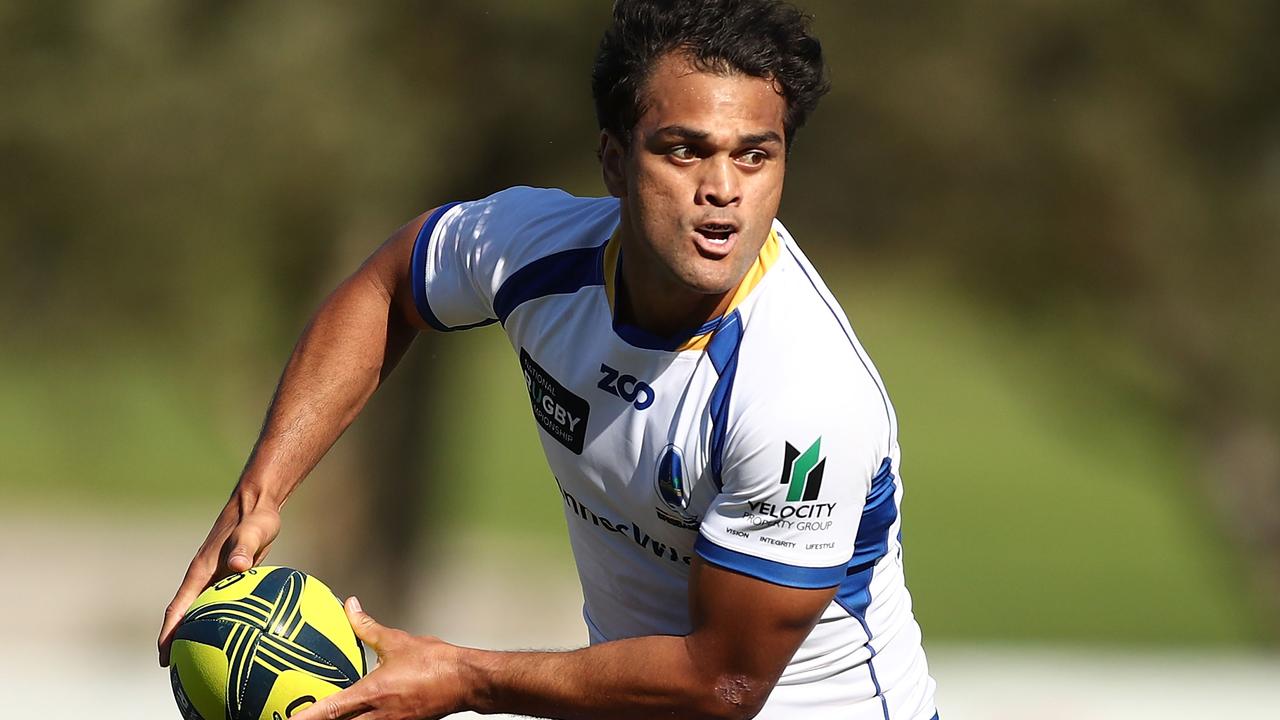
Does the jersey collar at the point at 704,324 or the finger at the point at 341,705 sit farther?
the jersey collar at the point at 704,324

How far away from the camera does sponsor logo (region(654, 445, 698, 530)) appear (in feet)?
13.2

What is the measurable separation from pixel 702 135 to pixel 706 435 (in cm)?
73

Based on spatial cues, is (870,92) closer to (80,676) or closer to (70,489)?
(80,676)

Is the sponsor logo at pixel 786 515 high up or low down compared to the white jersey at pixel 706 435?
down

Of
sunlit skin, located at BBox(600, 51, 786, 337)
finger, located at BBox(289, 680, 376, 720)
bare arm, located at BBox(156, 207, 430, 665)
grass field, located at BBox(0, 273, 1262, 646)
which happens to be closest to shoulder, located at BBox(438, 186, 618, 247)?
bare arm, located at BBox(156, 207, 430, 665)

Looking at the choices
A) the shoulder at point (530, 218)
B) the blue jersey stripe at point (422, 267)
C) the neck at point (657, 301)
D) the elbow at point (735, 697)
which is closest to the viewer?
the elbow at point (735, 697)

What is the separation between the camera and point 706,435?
394 centimetres

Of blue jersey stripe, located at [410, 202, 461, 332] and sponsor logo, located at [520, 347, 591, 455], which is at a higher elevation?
blue jersey stripe, located at [410, 202, 461, 332]

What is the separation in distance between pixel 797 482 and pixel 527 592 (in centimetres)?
1278

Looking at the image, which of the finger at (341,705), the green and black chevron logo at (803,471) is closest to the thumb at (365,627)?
the finger at (341,705)

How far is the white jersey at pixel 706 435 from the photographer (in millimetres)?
3816

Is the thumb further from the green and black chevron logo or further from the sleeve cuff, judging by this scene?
the green and black chevron logo

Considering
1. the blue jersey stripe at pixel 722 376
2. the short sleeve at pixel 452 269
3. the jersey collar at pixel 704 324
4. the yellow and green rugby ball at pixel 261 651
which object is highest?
the short sleeve at pixel 452 269

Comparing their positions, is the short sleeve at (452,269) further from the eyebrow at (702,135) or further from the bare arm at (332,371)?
the eyebrow at (702,135)
